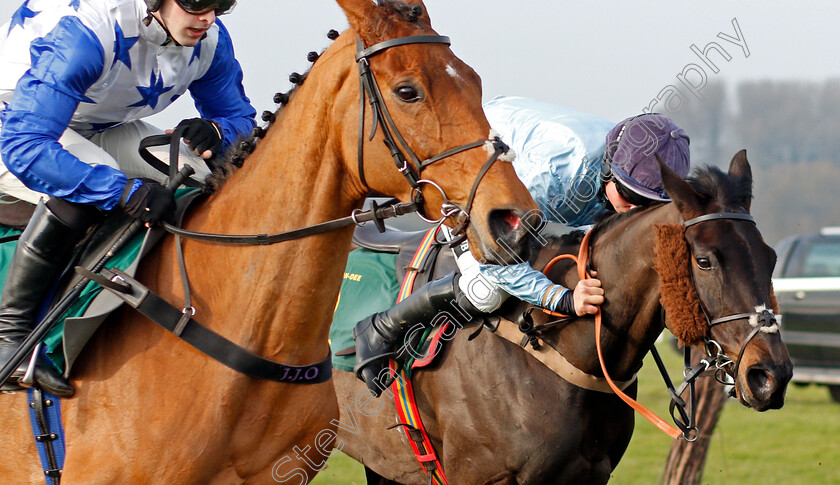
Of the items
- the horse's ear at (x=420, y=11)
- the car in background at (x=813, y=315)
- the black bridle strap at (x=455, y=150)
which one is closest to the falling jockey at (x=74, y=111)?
the horse's ear at (x=420, y=11)

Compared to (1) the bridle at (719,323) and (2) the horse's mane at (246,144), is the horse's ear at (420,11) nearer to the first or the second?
(2) the horse's mane at (246,144)

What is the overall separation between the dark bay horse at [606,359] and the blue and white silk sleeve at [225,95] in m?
1.41

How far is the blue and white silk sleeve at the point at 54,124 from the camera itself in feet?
9.45

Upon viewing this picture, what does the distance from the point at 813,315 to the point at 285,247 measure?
9.98 m

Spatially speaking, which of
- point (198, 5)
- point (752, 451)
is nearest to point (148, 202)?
point (198, 5)

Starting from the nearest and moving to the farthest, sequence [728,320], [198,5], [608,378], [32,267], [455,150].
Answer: [455,150] → [32,267] → [198,5] → [728,320] → [608,378]

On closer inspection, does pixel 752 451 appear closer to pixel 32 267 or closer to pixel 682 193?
pixel 682 193

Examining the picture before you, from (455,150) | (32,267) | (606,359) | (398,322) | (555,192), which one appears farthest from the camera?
(555,192)

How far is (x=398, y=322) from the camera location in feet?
13.8

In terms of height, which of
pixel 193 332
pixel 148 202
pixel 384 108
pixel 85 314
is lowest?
pixel 193 332

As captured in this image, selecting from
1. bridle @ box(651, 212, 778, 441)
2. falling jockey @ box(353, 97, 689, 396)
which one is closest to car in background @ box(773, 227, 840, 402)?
falling jockey @ box(353, 97, 689, 396)

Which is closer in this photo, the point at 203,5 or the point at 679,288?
the point at 203,5

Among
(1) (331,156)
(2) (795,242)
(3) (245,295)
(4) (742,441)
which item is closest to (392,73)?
(1) (331,156)

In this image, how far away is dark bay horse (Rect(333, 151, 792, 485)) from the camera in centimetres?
322
